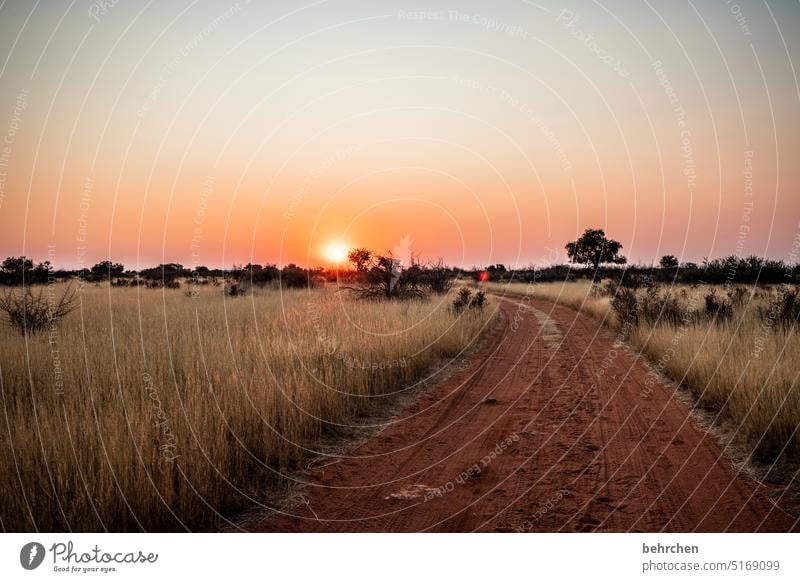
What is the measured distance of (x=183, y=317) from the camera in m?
13.5

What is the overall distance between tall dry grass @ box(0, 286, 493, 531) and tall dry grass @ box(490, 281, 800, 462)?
4783 mm

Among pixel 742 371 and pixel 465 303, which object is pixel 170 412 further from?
pixel 465 303

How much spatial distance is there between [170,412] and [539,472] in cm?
410

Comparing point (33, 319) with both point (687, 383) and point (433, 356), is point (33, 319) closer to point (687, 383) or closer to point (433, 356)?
point (433, 356)

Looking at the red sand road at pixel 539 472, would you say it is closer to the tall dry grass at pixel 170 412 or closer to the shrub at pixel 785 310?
the tall dry grass at pixel 170 412

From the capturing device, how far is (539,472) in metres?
4.67

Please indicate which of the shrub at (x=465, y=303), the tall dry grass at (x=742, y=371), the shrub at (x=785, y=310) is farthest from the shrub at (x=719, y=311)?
the shrub at (x=465, y=303)
